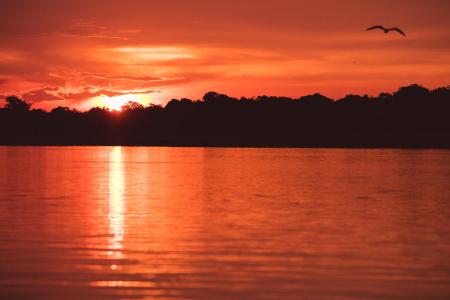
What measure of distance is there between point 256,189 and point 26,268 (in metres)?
31.5

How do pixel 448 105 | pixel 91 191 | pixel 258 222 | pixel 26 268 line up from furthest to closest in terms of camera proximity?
pixel 448 105 < pixel 91 191 < pixel 258 222 < pixel 26 268

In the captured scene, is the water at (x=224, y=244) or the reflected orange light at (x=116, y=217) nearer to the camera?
the water at (x=224, y=244)

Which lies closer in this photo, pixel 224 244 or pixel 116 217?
pixel 224 244

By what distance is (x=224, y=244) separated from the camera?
85.8 ft

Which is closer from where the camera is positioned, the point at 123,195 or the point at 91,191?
the point at 123,195

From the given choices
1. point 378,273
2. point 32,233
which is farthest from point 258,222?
point 378,273

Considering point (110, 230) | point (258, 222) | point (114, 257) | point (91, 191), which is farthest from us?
point (91, 191)

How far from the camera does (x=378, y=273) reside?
21.0 m

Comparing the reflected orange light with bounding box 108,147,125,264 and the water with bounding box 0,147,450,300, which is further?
the reflected orange light with bounding box 108,147,125,264

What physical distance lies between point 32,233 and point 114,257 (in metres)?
6.52

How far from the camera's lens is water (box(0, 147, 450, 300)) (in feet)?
62.8

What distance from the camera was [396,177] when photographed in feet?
222

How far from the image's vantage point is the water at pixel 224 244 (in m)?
19.2

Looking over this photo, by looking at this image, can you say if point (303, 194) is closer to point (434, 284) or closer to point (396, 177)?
point (396, 177)
